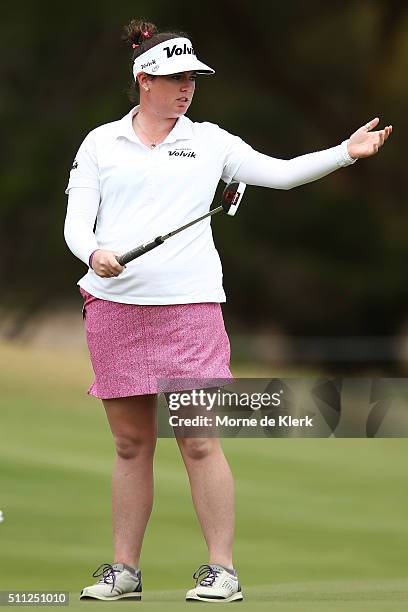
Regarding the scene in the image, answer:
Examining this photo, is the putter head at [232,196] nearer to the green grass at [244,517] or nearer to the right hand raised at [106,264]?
the right hand raised at [106,264]

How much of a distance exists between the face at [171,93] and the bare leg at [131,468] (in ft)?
2.76

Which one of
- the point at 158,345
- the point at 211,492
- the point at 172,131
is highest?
the point at 172,131

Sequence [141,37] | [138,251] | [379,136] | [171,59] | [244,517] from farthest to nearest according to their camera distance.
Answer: [244,517], [141,37], [171,59], [379,136], [138,251]

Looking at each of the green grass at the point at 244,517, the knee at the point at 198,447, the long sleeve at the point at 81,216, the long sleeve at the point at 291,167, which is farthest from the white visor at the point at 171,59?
the green grass at the point at 244,517

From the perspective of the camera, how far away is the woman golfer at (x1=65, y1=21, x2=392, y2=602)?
14.0 ft

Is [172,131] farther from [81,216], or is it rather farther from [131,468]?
[131,468]

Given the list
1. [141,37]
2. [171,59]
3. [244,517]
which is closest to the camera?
[171,59]

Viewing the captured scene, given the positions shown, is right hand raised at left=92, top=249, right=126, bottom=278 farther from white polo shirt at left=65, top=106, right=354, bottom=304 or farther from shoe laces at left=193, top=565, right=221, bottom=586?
shoe laces at left=193, top=565, right=221, bottom=586

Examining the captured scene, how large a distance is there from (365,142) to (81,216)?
84 centimetres

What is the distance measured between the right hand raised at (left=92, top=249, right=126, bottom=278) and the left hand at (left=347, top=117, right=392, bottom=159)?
731 mm

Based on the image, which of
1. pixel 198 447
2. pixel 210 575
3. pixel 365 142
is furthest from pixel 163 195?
pixel 210 575

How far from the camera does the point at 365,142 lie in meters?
4.25

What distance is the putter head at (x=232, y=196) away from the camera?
4.34 metres

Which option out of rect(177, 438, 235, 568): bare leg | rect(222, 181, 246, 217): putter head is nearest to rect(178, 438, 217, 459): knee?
rect(177, 438, 235, 568): bare leg
